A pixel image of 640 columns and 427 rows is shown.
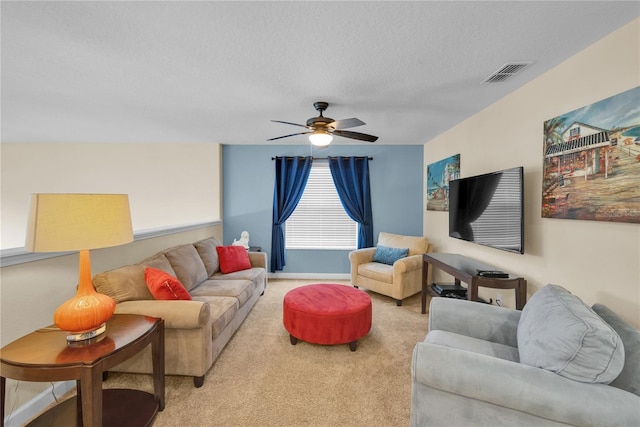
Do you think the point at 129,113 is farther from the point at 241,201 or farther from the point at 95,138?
the point at 241,201

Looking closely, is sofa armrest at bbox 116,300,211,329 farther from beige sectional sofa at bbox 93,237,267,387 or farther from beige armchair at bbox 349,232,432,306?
beige armchair at bbox 349,232,432,306

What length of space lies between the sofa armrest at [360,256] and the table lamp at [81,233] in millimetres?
3007

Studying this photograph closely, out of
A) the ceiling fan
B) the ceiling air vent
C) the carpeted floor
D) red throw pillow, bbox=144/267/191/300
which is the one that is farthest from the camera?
the ceiling fan

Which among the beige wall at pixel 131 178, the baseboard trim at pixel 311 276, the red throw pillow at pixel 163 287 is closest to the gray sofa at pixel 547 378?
the red throw pillow at pixel 163 287

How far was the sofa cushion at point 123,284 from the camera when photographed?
6.70 feet

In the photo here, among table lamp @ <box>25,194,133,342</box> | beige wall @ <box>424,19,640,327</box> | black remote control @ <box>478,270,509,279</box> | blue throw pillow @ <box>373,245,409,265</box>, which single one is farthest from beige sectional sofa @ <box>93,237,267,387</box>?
beige wall @ <box>424,19,640,327</box>

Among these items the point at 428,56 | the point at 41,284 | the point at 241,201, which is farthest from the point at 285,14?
the point at 241,201

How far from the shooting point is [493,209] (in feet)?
8.35

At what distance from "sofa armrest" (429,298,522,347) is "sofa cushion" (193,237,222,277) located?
270cm

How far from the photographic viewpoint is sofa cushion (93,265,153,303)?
80.4 inches

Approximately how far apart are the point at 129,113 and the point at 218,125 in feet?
3.27

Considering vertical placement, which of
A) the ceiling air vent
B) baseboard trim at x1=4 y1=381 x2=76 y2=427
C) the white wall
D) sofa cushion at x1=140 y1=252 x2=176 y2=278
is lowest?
baseboard trim at x1=4 y1=381 x2=76 y2=427

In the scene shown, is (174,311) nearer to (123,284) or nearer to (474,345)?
(123,284)

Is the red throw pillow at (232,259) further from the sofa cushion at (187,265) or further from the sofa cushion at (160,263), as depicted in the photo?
the sofa cushion at (160,263)
